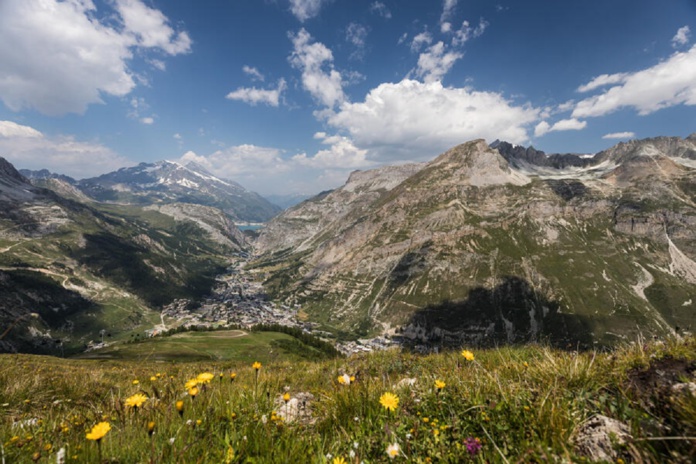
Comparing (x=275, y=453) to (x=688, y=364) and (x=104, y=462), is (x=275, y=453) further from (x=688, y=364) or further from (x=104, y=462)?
(x=688, y=364)

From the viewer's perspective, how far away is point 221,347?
12638 cm

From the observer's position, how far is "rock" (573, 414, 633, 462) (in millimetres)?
2984

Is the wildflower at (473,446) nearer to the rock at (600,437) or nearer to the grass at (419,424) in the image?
the grass at (419,424)

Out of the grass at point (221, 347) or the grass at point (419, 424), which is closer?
the grass at point (419, 424)

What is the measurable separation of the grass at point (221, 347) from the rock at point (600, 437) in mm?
109475

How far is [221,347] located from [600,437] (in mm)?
142971

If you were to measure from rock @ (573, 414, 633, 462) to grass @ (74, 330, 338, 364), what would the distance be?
109475 mm

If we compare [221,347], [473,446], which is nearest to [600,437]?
[473,446]

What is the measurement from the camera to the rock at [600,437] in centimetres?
298

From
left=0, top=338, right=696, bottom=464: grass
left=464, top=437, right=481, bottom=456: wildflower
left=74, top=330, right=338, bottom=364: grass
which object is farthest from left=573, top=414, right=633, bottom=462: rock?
left=74, top=330, right=338, bottom=364: grass

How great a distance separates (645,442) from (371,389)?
3.65m

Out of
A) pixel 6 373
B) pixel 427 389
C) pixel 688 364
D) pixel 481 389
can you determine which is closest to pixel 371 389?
pixel 427 389

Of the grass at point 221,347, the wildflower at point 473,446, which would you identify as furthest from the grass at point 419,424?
the grass at point 221,347

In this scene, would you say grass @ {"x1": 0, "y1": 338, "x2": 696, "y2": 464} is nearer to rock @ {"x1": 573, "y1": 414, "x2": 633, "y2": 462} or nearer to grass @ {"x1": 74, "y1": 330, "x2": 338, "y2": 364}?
rock @ {"x1": 573, "y1": 414, "x2": 633, "y2": 462}
